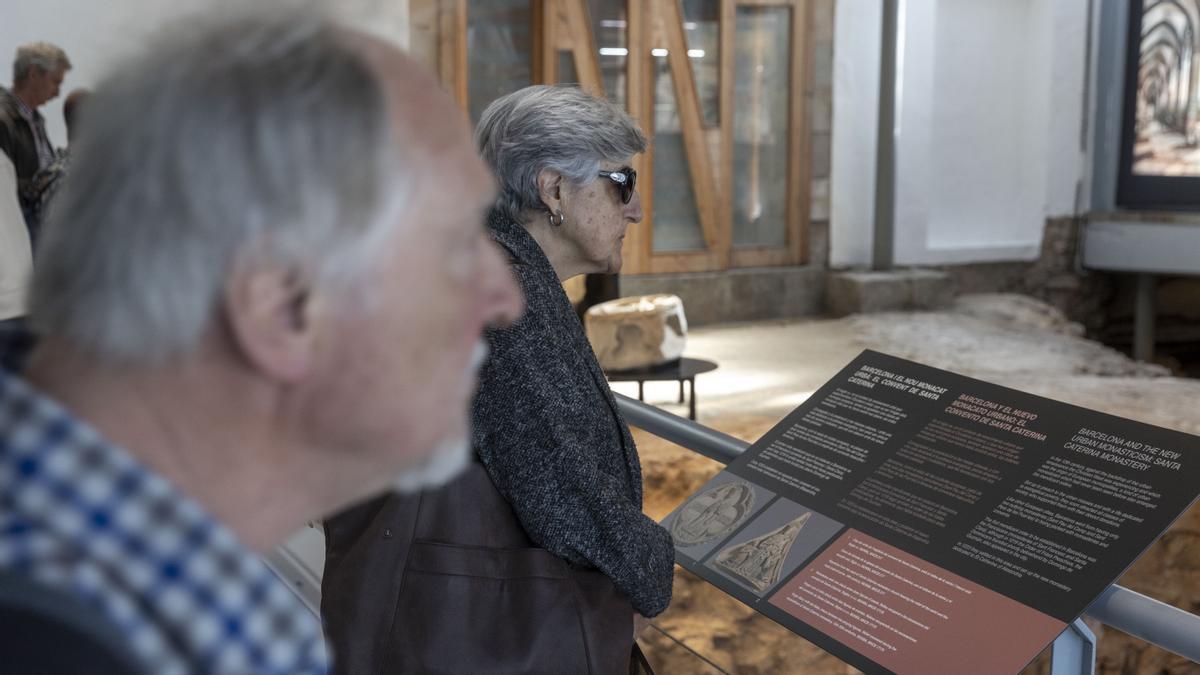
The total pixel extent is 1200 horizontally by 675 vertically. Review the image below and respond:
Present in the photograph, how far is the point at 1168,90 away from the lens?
10336 millimetres

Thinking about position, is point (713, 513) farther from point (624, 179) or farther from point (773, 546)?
point (624, 179)

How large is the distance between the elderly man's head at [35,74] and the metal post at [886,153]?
644 centimetres

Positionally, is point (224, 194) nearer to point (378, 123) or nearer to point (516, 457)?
point (378, 123)

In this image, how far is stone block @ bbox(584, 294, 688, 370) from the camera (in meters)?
6.18

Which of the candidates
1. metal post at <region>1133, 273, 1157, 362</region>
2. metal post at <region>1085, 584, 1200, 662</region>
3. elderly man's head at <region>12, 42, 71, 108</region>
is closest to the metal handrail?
metal post at <region>1085, 584, 1200, 662</region>

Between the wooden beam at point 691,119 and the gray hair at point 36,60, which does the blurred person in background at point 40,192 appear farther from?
the wooden beam at point 691,119

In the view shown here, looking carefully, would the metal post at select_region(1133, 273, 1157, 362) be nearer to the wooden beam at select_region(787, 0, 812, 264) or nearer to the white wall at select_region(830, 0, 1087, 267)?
the white wall at select_region(830, 0, 1087, 267)

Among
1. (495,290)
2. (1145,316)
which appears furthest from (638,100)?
(495,290)

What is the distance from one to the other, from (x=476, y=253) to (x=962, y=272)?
10.1 metres

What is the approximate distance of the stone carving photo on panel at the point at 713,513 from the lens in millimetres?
1952

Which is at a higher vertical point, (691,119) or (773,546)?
(691,119)

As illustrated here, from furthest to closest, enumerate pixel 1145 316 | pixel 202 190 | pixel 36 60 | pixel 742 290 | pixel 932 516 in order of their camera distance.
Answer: pixel 1145 316 → pixel 742 290 → pixel 36 60 → pixel 932 516 → pixel 202 190

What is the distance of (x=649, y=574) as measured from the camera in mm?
1619

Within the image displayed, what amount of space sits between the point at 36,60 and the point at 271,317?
220 inches
